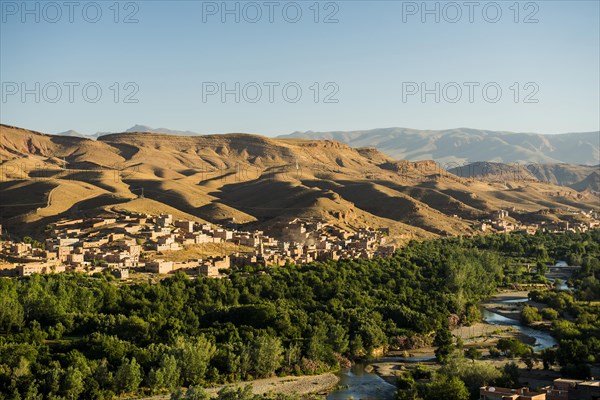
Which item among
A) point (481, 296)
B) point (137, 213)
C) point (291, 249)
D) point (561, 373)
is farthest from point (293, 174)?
point (561, 373)

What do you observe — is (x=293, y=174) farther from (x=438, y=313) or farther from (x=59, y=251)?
(x=438, y=313)

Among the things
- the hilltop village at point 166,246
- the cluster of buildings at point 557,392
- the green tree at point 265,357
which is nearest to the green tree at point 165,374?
the green tree at point 265,357

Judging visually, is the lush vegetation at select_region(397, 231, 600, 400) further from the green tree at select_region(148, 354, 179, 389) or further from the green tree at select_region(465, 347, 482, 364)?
the green tree at select_region(148, 354, 179, 389)

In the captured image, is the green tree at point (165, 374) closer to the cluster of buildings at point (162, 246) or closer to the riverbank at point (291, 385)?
the riverbank at point (291, 385)

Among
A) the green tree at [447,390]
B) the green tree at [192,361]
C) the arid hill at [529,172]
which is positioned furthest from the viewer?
the arid hill at [529,172]

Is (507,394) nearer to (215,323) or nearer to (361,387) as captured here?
(361,387)

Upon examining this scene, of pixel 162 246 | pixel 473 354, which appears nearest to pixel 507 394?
pixel 473 354

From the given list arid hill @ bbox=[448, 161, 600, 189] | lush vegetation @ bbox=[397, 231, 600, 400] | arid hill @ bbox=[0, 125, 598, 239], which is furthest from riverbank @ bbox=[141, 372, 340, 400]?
arid hill @ bbox=[448, 161, 600, 189]
